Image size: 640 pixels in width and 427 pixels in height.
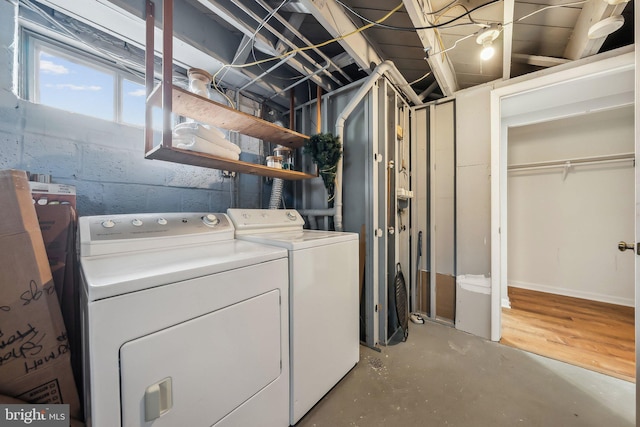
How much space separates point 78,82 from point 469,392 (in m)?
3.03

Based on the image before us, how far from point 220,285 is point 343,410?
106 centimetres

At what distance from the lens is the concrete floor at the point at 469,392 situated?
1190 millimetres

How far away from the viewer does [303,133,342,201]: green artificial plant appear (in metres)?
1.79

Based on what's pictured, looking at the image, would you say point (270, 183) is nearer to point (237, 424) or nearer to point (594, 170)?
point (237, 424)

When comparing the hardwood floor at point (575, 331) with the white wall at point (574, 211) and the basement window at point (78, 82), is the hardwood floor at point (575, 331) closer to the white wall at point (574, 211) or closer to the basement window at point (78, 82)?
the white wall at point (574, 211)

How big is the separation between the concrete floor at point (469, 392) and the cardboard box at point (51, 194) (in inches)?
63.6

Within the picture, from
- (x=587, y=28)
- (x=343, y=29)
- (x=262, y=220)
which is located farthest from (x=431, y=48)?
(x=262, y=220)

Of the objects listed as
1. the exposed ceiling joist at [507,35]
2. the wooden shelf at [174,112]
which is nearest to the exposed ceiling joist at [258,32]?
the wooden shelf at [174,112]

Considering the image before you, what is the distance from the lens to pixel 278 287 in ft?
3.40

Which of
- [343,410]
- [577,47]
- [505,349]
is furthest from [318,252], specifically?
[577,47]

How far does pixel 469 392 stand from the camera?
4.49 ft

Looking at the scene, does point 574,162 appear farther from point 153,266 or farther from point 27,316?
point 27,316

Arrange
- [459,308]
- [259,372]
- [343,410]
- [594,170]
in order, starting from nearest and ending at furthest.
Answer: [259,372], [343,410], [459,308], [594,170]

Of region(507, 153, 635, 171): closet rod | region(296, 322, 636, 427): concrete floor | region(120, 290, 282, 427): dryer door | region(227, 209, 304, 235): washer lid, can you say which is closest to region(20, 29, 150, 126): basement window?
region(227, 209, 304, 235): washer lid
